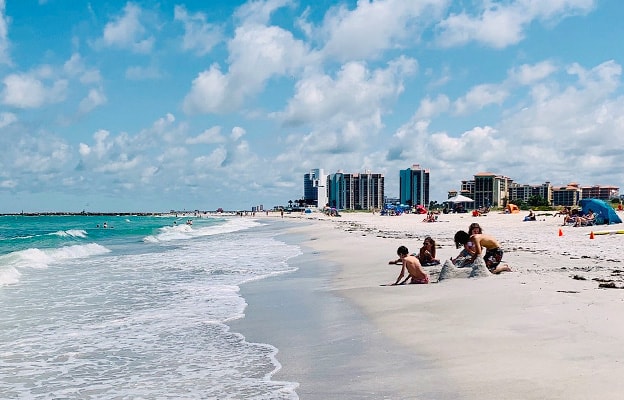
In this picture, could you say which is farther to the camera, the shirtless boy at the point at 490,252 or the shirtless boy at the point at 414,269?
the shirtless boy at the point at 490,252

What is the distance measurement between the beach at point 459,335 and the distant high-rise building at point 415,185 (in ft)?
542

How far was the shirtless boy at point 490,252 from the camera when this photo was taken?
11.6 meters

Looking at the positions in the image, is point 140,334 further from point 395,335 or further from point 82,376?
point 395,335

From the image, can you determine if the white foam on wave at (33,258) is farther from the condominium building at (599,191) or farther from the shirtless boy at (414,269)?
the condominium building at (599,191)

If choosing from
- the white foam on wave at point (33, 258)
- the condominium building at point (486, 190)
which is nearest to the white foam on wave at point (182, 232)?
the white foam on wave at point (33, 258)

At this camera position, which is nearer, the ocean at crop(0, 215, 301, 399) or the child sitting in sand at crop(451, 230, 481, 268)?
the ocean at crop(0, 215, 301, 399)

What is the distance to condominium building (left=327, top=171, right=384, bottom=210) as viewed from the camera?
620 feet

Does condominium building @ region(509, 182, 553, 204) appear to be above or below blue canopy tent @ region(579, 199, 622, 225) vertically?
above

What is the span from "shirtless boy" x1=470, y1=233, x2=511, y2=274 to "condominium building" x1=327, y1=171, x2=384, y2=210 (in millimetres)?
174788

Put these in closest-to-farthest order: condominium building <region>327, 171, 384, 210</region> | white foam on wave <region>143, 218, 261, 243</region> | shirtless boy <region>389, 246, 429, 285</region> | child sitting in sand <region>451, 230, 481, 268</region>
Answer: shirtless boy <region>389, 246, 429, 285</region> → child sitting in sand <region>451, 230, 481, 268</region> → white foam on wave <region>143, 218, 261, 243</region> → condominium building <region>327, 171, 384, 210</region>

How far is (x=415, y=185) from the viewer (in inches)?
6969

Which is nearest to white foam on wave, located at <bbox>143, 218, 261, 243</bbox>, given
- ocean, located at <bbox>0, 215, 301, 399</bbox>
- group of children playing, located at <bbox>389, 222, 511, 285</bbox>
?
ocean, located at <bbox>0, 215, 301, 399</bbox>

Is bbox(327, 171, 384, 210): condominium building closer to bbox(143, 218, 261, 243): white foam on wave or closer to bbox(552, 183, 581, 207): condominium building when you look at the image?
bbox(552, 183, 581, 207): condominium building

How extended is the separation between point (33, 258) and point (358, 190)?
554ft
